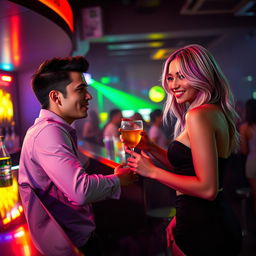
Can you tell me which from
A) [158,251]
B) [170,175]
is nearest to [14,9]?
[170,175]

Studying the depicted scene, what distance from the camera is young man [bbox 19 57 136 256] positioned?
1.05 m

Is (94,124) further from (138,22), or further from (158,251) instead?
(158,251)

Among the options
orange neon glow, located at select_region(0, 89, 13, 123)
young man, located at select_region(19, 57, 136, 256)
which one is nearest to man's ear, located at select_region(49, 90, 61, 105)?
young man, located at select_region(19, 57, 136, 256)

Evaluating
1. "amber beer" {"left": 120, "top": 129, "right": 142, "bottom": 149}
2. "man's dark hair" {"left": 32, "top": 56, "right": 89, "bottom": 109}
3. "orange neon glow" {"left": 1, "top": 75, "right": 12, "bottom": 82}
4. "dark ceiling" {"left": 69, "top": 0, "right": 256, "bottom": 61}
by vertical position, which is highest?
Result: "dark ceiling" {"left": 69, "top": 0, "right": 256, "bottom": 61}

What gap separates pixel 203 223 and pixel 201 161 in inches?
12.5

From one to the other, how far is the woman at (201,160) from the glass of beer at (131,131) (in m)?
0.05

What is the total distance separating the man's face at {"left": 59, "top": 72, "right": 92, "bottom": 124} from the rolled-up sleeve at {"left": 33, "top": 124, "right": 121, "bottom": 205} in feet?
0.56

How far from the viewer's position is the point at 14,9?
5.22 ft

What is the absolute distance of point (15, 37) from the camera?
2094mm

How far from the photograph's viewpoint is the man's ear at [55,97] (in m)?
1.27

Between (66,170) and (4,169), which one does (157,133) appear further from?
(66,170)

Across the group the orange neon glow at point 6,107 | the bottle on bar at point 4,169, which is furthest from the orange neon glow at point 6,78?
the bottle on bar at point 4,169

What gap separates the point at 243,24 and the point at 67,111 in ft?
22.3

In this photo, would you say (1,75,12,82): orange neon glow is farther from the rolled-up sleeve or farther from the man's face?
the rolled-up sleeve
